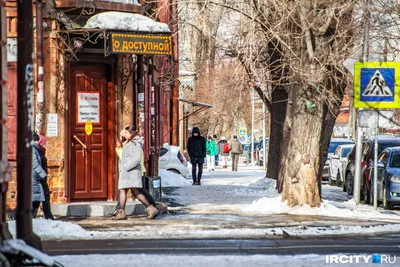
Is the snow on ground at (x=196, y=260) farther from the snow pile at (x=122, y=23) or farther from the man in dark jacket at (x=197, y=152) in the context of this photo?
the man in dark jacket at (x=197, y=152)

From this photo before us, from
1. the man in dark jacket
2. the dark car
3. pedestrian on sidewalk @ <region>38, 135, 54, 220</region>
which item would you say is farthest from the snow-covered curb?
the man in dark jacket

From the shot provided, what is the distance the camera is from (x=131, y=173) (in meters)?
18.6

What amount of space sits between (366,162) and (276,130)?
3916 millimetres

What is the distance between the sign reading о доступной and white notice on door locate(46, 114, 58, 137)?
5.77 feet

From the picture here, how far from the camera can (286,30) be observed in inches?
792

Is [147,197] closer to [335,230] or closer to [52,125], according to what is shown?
[52,125]

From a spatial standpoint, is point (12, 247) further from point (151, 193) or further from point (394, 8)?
point (394, 8)

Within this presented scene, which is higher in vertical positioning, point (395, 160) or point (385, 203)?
point (395, 160)

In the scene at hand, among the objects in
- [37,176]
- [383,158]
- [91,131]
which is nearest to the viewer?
[37,176]

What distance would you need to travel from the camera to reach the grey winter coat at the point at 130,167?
731 inches

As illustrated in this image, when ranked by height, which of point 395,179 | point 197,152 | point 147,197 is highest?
point 197,152

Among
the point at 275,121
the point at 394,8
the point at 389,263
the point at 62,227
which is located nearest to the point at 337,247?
the point at 389,263

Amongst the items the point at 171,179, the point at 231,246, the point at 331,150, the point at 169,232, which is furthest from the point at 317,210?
the point at 331,150

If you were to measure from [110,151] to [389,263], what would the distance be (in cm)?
998
